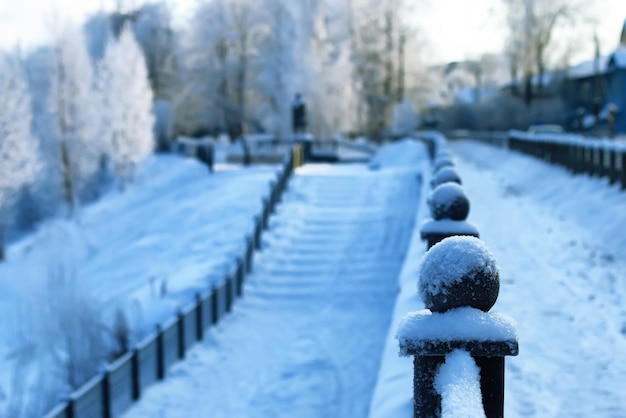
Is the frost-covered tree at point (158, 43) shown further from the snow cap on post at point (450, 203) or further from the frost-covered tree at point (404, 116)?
the snow cap on post at point (450, 203)

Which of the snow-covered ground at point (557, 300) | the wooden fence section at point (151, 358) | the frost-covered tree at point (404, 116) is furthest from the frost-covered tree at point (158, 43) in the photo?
the wooden fence section at point (151, 358)

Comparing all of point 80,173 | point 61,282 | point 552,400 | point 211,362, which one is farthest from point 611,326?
point 80,173

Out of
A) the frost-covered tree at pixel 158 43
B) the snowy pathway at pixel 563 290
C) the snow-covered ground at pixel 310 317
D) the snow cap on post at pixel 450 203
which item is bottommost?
the snow-covered ground at pixel 310 317

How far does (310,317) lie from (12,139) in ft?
69.3

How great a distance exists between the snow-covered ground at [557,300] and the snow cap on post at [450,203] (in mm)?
811

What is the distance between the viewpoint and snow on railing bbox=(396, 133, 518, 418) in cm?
301

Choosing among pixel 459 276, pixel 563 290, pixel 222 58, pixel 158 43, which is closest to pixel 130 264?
pixel 563 290

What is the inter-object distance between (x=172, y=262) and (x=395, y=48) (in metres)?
34.3

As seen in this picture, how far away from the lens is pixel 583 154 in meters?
19.7

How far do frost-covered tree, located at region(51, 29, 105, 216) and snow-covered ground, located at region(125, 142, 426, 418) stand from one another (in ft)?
64.4

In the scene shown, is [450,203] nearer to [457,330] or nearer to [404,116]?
[457,330]

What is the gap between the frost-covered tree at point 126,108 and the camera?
1645 inches

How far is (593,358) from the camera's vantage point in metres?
6.85

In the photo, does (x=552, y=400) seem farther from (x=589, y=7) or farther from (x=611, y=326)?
(x=589, y=7)
